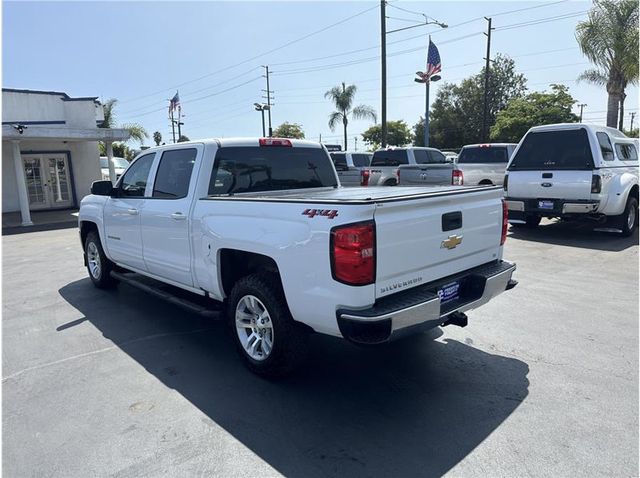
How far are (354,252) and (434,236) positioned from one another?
0.84 metres

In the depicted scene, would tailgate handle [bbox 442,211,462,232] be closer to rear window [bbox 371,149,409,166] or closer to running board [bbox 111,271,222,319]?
running board [bbox 111,271,222,319]

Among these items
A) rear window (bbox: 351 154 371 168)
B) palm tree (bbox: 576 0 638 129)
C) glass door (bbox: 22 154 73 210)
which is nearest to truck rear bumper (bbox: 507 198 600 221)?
rear window (bbox: 351 154 371 168)

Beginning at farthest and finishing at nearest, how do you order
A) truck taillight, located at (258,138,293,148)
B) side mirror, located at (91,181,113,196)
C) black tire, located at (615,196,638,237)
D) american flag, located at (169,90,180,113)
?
1. american flag, located at (169,90,180,113)
2. black tire, located at (615,196,638,237)
3. side mirror, located at (91,181,113,196)
4. truck taillight, located at (258,138,293,148)

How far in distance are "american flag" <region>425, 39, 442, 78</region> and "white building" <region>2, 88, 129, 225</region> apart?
15737 mm

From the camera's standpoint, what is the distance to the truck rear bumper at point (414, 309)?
3053 mm

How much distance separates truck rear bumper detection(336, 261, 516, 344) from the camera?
10.0 ft

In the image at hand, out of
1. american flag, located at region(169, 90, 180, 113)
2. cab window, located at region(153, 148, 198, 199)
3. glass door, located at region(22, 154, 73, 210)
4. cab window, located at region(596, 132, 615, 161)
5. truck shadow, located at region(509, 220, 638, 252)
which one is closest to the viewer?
cab window, located at region(153, 148, 198, 199)

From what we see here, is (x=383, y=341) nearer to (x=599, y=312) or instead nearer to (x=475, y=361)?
(x=475, y=361)

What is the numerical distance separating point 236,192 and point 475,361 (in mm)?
2700

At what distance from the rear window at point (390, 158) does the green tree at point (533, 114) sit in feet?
92.1

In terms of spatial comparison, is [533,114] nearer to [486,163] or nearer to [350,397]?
[486,163]

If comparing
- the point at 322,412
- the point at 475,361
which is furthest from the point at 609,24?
the point at 322,412

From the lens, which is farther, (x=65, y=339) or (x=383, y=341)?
(x=65, y=339)

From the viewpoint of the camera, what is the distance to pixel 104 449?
304 centimetres
